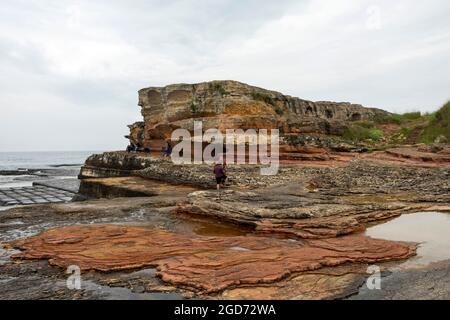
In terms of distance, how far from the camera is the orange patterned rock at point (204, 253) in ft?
21.0

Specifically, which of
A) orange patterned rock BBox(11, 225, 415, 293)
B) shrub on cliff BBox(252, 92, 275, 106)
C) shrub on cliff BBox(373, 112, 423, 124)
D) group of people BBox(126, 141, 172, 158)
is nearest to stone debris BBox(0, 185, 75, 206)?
group of people BBox(126, 141, 172, 158)

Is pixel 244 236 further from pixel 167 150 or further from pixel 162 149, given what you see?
pixel 162 149

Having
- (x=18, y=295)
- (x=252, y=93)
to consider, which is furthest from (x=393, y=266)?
(x=252, y=93)

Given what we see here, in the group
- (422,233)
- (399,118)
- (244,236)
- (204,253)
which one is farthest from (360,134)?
(204,253)

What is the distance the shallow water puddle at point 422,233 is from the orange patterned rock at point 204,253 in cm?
33

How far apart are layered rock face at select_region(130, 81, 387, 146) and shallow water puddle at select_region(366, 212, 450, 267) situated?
57.9 ft

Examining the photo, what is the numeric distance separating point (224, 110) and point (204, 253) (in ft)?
75.6

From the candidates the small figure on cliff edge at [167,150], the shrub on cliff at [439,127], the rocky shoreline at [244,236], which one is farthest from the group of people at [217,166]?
the shrub on cliff at [439,127]

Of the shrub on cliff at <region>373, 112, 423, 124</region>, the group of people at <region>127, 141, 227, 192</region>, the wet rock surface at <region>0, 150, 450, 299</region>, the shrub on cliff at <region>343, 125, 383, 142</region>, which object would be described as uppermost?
the shrub on cliff at <region>373, 112, 423, 124</region>

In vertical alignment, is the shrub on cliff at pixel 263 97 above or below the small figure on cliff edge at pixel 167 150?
above

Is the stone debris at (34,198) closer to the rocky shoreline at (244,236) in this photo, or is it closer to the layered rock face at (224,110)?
the rocky shoreline at (244,236)

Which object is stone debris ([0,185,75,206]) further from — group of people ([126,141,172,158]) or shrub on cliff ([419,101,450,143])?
shrub on cliff ([419,101,450,143])

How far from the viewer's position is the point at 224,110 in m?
30.0

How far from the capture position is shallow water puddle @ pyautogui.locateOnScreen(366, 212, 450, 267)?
708cm
